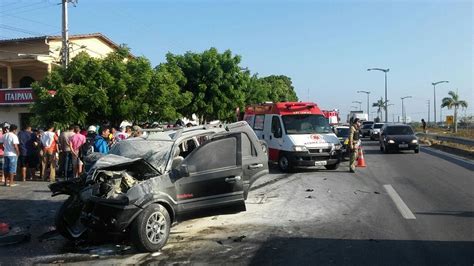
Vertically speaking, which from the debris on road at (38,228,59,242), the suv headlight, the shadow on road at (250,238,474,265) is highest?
the suv headlight

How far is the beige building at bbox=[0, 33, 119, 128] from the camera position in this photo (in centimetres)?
3247

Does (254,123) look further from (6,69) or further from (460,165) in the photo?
(6,69)

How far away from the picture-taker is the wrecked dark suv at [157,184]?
694cm

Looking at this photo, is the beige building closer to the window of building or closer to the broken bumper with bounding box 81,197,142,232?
the window of building

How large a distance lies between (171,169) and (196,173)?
405mm

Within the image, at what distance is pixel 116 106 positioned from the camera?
1791 cm

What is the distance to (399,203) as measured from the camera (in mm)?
10164

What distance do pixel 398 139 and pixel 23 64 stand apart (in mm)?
25734

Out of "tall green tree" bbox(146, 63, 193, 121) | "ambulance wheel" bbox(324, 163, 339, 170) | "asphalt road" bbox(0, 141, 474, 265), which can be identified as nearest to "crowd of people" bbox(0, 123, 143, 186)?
"asphalt road" bbox(0, 141, 474, 265)

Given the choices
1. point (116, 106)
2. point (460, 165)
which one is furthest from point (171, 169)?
point (460, 165)

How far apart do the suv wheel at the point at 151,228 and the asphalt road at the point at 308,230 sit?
138 millimetres

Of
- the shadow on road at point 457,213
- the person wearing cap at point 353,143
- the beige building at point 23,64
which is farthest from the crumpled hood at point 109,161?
the beige building at point 23,64

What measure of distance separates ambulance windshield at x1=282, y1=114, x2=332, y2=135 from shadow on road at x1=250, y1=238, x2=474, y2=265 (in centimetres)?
969

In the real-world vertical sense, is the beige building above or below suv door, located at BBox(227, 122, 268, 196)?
above
